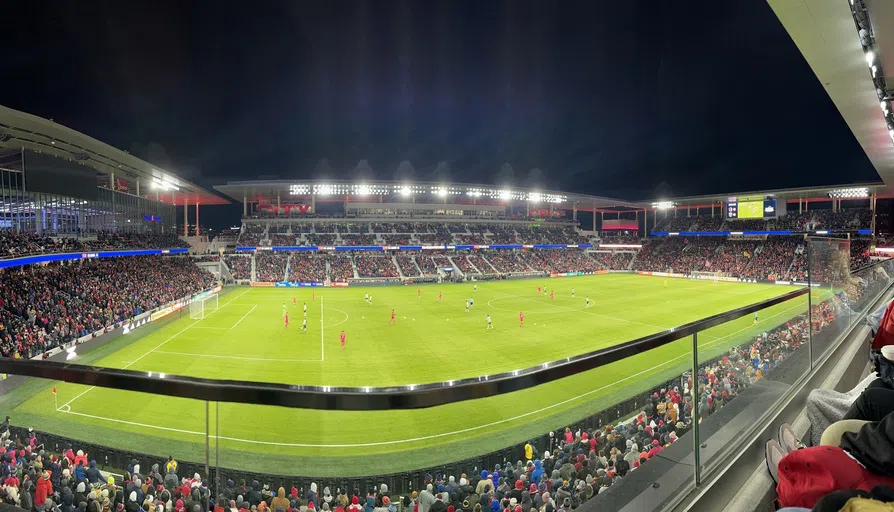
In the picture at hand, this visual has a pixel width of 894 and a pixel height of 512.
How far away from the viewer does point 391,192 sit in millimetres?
76688

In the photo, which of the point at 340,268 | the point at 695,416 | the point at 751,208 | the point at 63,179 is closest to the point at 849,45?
the point at 695,416

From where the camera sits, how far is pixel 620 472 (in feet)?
8.69

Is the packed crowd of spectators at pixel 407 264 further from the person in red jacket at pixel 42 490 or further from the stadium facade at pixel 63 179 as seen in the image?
the person in red jacket at pixel 42 490

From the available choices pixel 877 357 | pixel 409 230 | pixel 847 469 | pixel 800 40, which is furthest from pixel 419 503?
pixel 409 230

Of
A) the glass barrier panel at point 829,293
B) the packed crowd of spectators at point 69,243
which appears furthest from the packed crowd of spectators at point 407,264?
the glass barrier panel at point 829,293

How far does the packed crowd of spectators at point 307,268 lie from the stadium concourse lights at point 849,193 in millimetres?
70077

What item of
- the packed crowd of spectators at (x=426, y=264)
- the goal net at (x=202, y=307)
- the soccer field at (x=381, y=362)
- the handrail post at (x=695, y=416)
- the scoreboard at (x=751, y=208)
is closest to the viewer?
the soccer field at (x=381, y=362)

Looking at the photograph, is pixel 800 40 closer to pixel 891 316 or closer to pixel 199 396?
pixel 891 316

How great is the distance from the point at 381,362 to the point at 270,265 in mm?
43911

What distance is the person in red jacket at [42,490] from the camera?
2.74m

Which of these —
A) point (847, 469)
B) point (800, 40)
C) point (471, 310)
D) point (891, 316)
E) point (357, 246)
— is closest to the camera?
point (847, 469)

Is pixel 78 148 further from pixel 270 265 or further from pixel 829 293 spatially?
pixel 829 293

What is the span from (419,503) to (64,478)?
2.69 metres

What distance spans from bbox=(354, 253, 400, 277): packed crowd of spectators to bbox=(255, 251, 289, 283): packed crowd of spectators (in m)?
10.4
